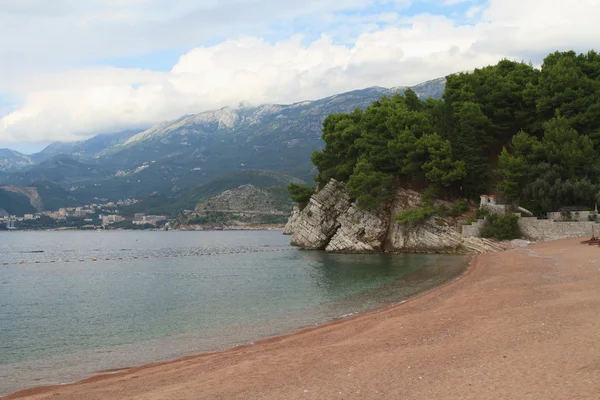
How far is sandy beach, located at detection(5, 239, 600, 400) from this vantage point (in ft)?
32.5

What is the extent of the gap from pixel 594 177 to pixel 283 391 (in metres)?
47.0

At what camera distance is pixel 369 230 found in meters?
59.7

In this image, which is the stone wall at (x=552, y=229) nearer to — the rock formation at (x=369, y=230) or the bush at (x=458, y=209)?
the rock formation at (x=369, y=230)

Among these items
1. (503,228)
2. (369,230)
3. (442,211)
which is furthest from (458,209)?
(369,230)

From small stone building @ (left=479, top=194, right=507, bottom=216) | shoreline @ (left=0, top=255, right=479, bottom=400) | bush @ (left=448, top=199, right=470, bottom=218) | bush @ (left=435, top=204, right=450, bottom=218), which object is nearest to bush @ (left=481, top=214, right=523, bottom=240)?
small stone building @ (left=479, top=194, right=507, bottom=216)

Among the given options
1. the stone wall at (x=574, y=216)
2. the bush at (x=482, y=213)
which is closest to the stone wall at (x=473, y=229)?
the bush at (x=482, y=213)

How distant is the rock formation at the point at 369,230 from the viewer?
52.7 m

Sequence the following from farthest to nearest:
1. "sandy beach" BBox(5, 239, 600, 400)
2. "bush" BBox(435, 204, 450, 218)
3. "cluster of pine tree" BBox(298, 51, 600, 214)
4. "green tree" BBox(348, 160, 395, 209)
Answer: "green tree" BBox(348, 160, 395, 209)
"bush" BBox(435, 204, 450, 218)
"cluster of pine tree" BBox(298, 51, 600, 214)
"sandy beach" BBox(5, 239, 600, 400)

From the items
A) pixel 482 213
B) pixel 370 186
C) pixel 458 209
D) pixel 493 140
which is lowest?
pixel 482 213

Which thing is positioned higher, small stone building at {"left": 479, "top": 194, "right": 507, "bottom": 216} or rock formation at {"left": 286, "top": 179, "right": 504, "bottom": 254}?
small stone building at {"left": 479, "top": 194, "right": 507, "bottom": 216}

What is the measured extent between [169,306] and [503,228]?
3407 centimetres

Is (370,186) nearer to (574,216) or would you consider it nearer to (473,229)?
(473,229)

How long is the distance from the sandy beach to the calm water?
269 cm

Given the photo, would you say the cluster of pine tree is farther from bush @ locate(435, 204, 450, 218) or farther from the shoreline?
the shoreline
